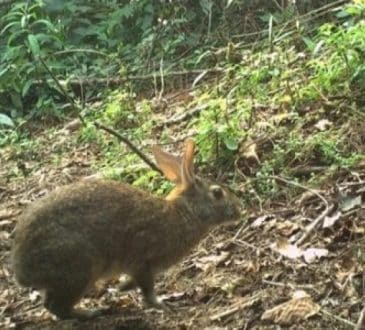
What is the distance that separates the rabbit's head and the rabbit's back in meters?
0.48

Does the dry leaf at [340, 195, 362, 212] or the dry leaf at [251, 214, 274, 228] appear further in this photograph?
the dry leaf at [251, 214, 274, 228]

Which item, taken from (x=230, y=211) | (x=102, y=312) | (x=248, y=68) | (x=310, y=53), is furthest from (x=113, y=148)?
(x=102, y=312)

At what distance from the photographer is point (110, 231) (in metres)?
5.71

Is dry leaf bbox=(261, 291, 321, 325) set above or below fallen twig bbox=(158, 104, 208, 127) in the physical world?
below

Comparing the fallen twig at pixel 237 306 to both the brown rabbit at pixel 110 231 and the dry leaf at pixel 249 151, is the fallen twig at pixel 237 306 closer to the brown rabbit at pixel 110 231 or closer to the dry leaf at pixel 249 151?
the brown rabbit at pixel 110 231

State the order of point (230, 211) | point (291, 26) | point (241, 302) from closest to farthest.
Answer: point (241, 302) < point (230, 211) < point (291, 26)

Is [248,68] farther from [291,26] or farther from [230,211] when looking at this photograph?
[230,211]

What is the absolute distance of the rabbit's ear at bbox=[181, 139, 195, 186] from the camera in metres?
6.04

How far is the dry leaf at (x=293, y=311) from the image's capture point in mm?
4980

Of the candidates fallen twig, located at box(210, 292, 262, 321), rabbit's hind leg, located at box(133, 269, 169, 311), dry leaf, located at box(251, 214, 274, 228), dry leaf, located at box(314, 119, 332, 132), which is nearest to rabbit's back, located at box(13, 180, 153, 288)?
rabbit's hind leg, located at box(133, 269, 169, 311)

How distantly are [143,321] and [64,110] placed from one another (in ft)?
19.5

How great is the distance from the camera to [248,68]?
361 inches

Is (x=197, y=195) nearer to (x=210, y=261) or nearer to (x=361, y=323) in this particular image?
(x=210, y=261)

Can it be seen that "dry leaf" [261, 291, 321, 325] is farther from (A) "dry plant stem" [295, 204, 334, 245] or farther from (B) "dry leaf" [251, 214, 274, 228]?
(B) "dry leaf" [251, 214, 274, 228]
